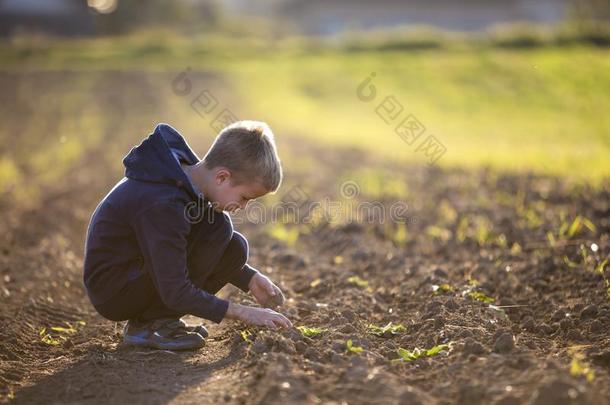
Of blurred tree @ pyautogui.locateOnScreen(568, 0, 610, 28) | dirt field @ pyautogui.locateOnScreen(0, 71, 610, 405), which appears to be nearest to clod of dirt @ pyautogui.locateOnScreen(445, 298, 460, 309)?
dirt field @ pyautogui.locateOnScreen(0, 71, 610, 405)

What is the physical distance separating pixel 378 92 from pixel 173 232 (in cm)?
1813

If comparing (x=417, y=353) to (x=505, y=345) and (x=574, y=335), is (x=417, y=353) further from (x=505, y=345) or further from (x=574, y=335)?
(x=574, y=335)

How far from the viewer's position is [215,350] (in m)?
3.63

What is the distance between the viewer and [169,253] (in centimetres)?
325

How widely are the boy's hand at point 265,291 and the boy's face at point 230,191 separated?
0.54 m

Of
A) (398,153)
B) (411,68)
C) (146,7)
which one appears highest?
(146,7)

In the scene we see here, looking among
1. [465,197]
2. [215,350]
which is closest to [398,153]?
[465,197]

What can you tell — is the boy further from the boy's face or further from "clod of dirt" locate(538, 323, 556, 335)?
"clod of dirt" locate(538, 323, 556, 335)

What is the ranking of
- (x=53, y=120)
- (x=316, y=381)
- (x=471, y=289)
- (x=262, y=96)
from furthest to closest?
(x=262, y=96)
(x=53, y=120)
(x=471, y=289)
(x=316, y=381)

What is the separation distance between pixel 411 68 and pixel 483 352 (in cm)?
2093

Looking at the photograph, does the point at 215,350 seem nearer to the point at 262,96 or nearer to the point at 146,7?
the point at 262,96

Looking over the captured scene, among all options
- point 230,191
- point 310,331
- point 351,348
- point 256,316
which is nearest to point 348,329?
point 310,331

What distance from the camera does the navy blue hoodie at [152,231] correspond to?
10.7 ft

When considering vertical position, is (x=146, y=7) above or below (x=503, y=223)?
above
